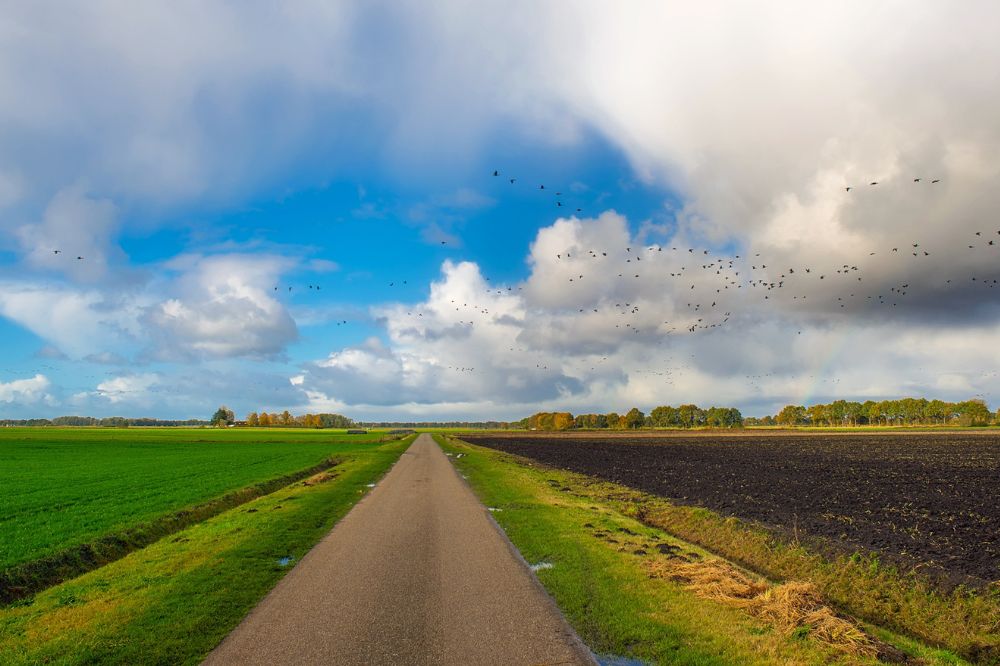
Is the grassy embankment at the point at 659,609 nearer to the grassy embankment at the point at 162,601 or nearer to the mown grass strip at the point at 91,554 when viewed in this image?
the grassy embankment at the point at 162,601

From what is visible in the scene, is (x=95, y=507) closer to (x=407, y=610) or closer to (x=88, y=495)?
(x=88, y=495)

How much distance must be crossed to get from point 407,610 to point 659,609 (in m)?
4.89

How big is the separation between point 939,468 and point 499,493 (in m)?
36.2

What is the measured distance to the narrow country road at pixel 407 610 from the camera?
811 cm

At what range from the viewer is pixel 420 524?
1939 cm

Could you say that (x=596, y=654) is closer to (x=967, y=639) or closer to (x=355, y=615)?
(x=355, y=615)

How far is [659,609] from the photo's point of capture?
10.5m

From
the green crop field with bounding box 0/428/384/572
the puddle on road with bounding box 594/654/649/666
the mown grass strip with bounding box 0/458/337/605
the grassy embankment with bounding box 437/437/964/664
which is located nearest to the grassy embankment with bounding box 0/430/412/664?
the mown grass strip with bounding box 0/458/337/605

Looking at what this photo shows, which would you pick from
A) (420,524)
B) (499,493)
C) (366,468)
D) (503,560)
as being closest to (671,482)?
(499,493)

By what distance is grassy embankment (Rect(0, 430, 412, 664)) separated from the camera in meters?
8.77

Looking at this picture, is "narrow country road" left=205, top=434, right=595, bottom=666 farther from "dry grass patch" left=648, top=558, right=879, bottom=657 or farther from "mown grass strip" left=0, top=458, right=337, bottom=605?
"mown grass strip" left=0, top=458, right=337, bottom=605

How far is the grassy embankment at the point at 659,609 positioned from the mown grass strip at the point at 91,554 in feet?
43.7

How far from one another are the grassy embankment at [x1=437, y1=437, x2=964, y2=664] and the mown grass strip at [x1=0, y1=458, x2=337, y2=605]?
13326mm

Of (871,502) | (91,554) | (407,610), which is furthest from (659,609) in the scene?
(871,502)
